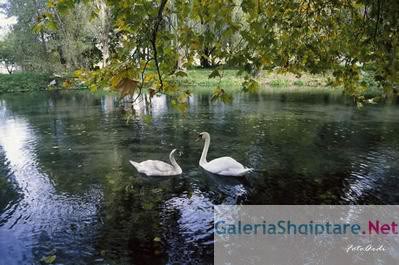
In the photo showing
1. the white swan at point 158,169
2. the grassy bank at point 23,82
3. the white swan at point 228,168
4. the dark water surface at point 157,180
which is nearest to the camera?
the dark water surface at point 157,180

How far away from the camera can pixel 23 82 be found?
4453 centimetres

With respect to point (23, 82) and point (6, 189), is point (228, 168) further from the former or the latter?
point (23, 82)

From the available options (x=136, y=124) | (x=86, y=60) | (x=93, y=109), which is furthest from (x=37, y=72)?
(x=136, y=124)

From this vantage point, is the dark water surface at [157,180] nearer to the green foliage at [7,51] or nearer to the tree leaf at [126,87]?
the tree leaf at [126,87]

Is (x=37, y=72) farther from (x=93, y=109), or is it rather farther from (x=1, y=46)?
(x=93, y=109)

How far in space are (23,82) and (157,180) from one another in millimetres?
40894

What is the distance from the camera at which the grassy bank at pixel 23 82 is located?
42812 mm

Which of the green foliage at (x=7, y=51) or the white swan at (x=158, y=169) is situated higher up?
the green foliage at (x=7, y=51)

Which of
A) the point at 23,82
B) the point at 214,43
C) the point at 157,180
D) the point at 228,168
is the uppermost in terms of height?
the point at 214,43

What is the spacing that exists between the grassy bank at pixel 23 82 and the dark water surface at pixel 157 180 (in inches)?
1083

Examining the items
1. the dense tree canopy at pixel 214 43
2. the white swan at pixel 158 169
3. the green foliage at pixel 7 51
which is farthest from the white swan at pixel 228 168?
the green foliage at pixel 7 51

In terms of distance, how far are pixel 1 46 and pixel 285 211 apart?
6528cm

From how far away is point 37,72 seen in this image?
4744cm

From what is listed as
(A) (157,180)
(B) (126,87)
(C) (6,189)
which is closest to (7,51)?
(C) (6,189)
